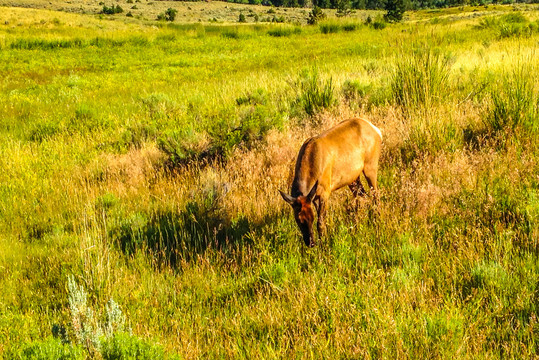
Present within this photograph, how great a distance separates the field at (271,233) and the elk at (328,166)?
1.11 feet

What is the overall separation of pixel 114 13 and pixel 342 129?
246ft

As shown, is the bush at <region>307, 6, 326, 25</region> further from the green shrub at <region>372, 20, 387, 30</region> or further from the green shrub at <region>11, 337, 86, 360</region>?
the green shrub at <region>11, 337, 86, 360</region>

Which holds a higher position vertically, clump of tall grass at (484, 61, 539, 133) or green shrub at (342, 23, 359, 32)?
green shrub at (342, 23, 359, 32)

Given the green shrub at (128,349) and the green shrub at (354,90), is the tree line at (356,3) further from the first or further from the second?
the green shrub at (128,349)

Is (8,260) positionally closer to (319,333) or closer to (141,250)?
(141,250)

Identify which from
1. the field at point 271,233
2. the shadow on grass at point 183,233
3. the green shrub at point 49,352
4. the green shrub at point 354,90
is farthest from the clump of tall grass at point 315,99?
the green shrub at point 49,352

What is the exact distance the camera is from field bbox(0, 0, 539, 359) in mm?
2986

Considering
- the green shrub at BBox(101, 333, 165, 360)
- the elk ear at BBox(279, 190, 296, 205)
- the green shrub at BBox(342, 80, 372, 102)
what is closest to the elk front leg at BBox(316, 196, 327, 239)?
the elk ear at BBox(279, 190, 296, 205)

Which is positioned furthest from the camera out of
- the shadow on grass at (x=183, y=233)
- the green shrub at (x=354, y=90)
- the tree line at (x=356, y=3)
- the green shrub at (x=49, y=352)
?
the tree line at (x=356, y=3)

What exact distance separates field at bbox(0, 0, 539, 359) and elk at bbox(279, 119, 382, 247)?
0.34 meters

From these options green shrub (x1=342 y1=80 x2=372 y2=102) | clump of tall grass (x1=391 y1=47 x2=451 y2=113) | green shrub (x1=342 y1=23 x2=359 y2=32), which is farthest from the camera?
green shrub (x1=342 y1=23 x2=359 y2=32)

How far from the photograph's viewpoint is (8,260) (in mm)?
4641

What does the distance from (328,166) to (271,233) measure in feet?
3.04

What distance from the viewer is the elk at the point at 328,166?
3.82 metres
